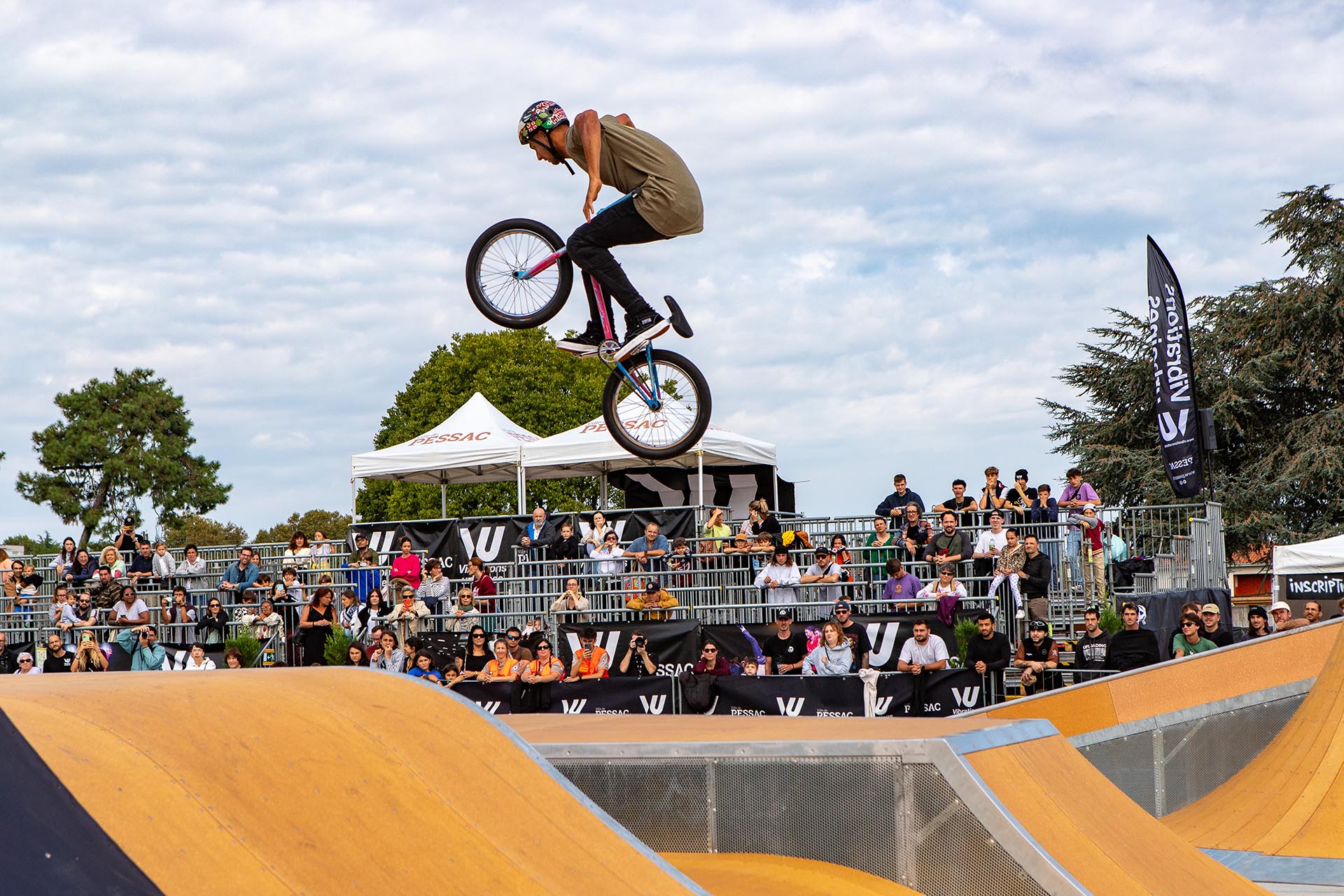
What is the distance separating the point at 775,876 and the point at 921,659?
676cm

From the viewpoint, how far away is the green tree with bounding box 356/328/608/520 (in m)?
43.8

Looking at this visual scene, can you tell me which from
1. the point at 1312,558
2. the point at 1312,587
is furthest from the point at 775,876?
the point at 1312,587

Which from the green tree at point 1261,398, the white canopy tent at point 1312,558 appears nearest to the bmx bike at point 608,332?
the white canopy tent at point 1312,558

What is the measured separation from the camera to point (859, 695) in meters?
12.1

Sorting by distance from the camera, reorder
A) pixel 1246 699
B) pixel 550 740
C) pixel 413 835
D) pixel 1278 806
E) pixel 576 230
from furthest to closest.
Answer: pixel 1246 699 → pixel 1278 806 → pixel 576 230 → pixel 550 740 → pixel 413 835

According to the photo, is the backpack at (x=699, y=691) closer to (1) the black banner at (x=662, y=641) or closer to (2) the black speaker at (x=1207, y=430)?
(1) the black banner at (x=662, y=641)

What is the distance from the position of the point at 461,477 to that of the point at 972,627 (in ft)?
45.3

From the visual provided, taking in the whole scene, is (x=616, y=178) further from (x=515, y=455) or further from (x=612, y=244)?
(x=515, y=455)

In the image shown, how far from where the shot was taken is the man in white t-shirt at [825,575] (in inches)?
555

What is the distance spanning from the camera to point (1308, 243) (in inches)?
1388

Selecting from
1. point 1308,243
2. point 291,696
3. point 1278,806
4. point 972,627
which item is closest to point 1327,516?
point 1308,243

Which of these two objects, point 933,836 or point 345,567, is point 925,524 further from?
point 933,836

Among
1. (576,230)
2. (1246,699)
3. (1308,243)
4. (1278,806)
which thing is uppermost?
(1308,243)

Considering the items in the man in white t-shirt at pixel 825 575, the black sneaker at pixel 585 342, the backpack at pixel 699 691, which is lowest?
the backpack at pixel 699 691
